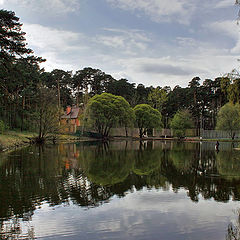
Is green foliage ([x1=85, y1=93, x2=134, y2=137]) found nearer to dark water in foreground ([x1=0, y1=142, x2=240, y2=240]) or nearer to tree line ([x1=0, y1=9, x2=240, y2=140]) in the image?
tree line ([x1=0, y1=9, x2=240, y2=140])

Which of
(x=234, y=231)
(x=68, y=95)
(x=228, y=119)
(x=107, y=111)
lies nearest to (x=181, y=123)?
(x=228, y=119)

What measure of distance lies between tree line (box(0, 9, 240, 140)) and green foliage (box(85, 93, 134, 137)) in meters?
6.15

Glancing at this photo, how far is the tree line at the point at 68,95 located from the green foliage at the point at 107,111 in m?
6.15

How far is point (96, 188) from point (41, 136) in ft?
105

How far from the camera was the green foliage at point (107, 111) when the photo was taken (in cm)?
5409

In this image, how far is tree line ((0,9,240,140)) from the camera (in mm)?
34856

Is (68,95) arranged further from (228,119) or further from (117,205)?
(117,205)

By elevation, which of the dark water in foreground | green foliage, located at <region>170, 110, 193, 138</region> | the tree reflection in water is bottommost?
the dark water in foreground

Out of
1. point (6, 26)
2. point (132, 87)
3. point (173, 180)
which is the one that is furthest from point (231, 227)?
point (132, 87)

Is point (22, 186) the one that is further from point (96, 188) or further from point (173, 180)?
point (173, 180)

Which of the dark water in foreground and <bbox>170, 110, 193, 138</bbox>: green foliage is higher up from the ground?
<bbox>170, 110, 193, 138</bbox>: green foliage

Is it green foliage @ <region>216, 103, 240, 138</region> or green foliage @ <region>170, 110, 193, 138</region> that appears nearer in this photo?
green foliage @ <region>216, 103, 240, 138</region>

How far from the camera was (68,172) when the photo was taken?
15086mm

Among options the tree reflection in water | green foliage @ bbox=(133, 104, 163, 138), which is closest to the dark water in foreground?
the tree reflection in water
